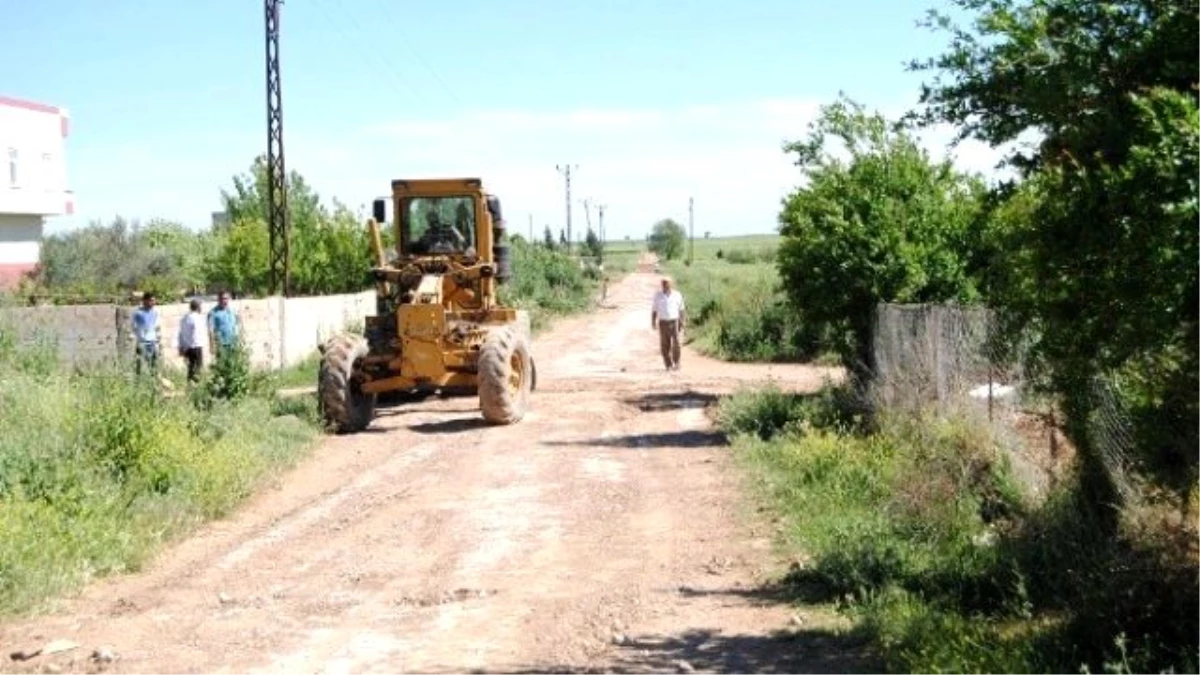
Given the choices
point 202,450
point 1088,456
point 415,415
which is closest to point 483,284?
point 415,415

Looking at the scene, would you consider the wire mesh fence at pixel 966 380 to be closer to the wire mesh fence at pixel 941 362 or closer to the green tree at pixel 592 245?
the wire mesh fence at pixel 941 362

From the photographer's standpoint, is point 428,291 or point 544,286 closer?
point 428,291

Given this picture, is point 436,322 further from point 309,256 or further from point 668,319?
point 309,256

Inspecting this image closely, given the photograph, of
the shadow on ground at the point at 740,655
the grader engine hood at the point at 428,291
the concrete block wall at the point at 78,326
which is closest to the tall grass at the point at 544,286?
the concrete block wall at the point at 78,326

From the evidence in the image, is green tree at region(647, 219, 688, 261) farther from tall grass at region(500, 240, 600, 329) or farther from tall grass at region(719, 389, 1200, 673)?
tall grass at region(719, 389, 1200, 673)

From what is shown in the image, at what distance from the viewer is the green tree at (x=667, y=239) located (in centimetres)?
15788

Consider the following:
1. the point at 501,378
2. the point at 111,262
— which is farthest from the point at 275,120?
the point at 111,262

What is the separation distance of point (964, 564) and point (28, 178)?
51.5 m

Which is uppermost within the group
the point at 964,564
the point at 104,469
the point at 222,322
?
the point at 222,322

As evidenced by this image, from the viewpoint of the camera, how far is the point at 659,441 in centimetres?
1611

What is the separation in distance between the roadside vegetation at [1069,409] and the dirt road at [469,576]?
811mm

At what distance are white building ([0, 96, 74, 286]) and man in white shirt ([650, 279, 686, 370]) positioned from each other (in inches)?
1288

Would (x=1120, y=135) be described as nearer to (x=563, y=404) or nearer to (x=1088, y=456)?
(x=1088, y=456)

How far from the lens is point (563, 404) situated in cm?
1981
